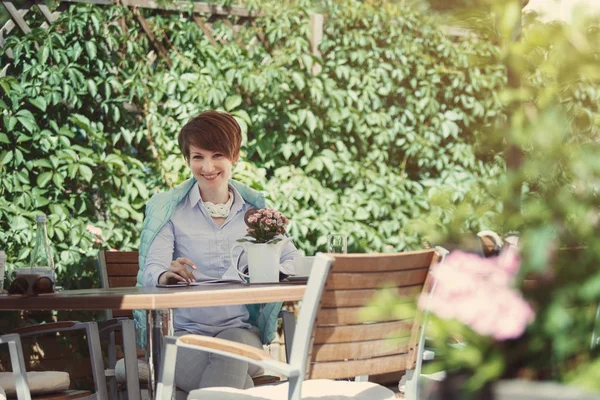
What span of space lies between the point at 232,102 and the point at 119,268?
1601mm

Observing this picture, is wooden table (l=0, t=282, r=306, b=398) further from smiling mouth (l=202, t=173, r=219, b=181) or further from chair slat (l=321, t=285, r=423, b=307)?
smiling mouth (l=202, t=173, r=219, b=181)

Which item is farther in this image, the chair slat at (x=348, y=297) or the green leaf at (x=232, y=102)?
the green leaf at (x=232, y=102)

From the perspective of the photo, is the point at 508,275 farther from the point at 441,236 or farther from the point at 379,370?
the point at 379,370

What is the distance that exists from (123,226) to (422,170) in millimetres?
2072

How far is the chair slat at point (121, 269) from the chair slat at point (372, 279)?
1.61 m

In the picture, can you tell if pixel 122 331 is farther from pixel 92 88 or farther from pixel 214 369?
pixel 92 88

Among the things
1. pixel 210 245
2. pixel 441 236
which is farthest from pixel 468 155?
pixel 441 236

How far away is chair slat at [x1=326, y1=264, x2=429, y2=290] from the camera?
182 centimetres

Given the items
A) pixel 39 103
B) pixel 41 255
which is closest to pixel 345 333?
pixel 41 255

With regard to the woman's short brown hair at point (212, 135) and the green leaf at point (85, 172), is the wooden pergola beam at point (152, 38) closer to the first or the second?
the green leaf at point (85, 172)

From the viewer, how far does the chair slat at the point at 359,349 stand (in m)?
1.82

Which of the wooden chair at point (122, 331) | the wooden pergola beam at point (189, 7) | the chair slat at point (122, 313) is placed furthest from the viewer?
the wooden pergola beam at point (189, 7)

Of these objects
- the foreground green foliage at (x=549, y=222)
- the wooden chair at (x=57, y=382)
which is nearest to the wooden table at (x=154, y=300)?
the wooden chair at (x=57, y=382)

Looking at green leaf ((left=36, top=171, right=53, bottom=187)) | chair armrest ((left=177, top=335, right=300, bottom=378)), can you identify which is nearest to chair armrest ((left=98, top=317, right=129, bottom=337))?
chair armrest ((left=177, top=335, right=300, bottom=378))
